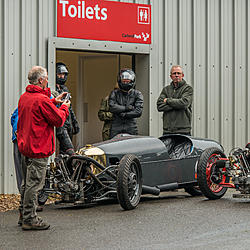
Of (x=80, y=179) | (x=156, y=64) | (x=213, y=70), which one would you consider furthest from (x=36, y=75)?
(x=213, y=70)

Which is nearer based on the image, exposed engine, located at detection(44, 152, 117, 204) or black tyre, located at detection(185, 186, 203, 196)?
exposed engine, located at detection(44, 152, 117, 204)

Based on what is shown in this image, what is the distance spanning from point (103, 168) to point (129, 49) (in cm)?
394

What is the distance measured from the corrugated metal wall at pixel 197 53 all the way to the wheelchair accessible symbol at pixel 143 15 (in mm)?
141

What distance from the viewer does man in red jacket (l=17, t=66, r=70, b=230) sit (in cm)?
759

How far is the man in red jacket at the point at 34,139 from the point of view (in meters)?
7.59

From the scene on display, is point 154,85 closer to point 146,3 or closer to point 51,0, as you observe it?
point 146,3

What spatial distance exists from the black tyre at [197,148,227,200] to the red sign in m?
3.37

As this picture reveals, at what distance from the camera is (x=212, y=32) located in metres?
13.4

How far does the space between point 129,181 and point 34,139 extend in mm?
1783

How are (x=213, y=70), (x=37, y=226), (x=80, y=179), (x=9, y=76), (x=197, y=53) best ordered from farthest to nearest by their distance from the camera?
(x=213, y=70) < (x=197, y=53) < (x=9, y=76) < (x=80, y=179) < (x=37, y=226)

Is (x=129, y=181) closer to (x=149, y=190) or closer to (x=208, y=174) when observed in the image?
(x=149, y=190)

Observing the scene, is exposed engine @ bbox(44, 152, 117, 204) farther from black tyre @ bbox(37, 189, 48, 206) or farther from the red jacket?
the red jacket

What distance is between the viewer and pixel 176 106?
11531 mm

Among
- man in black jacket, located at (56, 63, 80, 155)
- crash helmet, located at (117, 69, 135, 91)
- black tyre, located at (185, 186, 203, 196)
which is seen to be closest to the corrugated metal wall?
man in black jacket, located at (56, 63, 80, 155)
